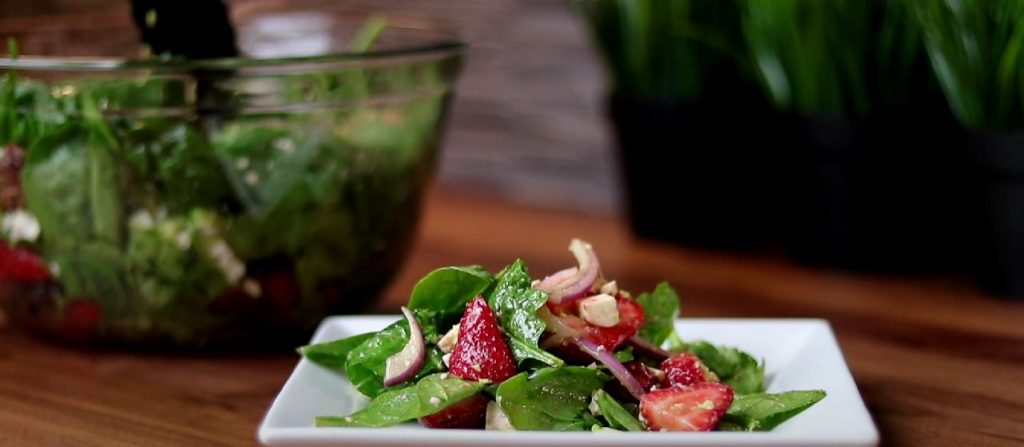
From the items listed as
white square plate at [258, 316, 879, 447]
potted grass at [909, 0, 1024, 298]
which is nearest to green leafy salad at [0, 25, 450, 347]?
white square plate at [258, 316, 879, 447]

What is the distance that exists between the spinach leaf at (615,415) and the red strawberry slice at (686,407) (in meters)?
0.01

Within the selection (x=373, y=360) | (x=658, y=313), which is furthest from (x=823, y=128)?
(x=373, y=360)

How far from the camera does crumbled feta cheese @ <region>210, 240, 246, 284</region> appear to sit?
0.92 metres

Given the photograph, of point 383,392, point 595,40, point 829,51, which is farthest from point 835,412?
point 595,40

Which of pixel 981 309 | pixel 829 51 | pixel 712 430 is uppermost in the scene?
pixel 829 51

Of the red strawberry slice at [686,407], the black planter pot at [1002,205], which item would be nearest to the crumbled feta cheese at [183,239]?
the red strawberry slice at [686,407]

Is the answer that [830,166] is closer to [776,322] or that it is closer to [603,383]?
[776,322]

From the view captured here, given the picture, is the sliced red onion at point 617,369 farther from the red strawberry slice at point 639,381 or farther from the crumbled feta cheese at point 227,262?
the crumbled feta cheese at point 227,262

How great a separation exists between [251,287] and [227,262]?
3 cm

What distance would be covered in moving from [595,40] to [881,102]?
392mm

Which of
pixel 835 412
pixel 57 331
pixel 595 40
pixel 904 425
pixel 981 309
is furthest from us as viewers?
pixel 595 40

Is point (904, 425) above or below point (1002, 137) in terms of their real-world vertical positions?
below

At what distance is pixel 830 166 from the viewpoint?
1206 millimetres

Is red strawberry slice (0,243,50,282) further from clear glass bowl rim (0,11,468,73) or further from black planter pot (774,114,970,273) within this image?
black planter pot (774,114,970,273)
